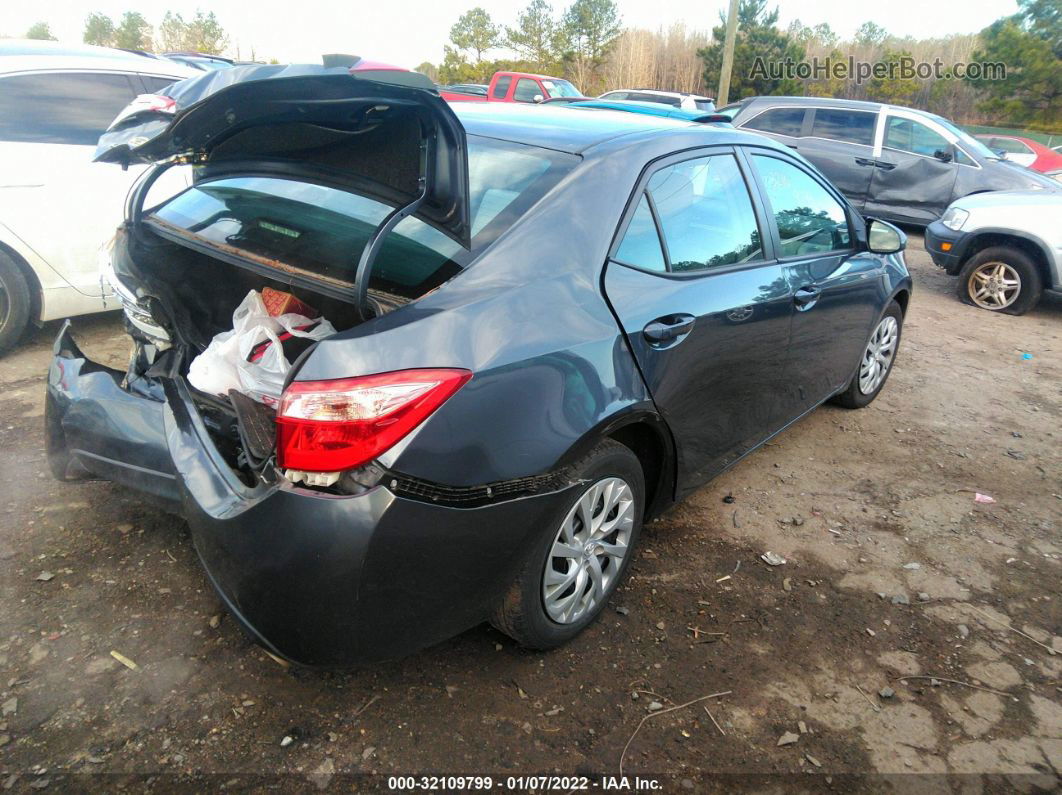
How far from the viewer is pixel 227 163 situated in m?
2.76

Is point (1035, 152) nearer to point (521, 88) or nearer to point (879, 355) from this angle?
point (521, 88)

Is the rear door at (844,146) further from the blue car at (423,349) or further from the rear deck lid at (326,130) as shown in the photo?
the rear deck lid at (326,130)

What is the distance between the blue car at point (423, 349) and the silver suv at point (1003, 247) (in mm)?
5333

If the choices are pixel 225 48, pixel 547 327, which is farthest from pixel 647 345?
pixel 225 48

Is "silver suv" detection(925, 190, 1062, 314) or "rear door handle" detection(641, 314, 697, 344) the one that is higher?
"rear door handle" detection(641, 314, 697, 344)

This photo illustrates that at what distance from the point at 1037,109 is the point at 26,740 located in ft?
128

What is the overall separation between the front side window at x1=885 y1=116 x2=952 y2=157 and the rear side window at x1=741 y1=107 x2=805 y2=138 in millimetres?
1212

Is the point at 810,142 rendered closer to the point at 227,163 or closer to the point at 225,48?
the point at 227,163

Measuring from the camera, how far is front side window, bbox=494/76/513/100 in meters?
16.9

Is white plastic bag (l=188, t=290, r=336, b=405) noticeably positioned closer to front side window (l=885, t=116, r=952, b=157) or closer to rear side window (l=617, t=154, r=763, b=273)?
rear side window (l=617, t=154, r=763, b=273)

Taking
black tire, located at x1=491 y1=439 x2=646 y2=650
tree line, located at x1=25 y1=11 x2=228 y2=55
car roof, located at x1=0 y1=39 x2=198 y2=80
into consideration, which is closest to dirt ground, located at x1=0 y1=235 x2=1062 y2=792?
black tire, located at x1=491 y1=439 x2=646 y2=650

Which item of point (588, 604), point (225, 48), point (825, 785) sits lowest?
point (825, 785)

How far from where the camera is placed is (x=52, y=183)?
4.48 m

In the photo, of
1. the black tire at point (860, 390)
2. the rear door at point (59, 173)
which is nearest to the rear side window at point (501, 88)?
the rear door at point (59, 173)
